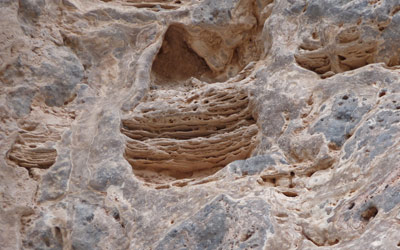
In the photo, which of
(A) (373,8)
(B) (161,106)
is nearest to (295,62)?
(A) (373,8)

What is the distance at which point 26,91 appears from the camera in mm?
5605

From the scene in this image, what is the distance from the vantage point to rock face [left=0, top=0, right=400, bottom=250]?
13.6 ft

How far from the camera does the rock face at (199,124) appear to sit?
163 inches

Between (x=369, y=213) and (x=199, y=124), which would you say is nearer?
(x=369, y=213)

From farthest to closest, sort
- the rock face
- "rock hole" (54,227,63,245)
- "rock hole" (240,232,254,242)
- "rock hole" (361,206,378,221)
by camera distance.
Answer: "rock hole" (54,227,63,245), the rock face, "rock hole" (240,232,254,242), "rock hole" (361,206,378,221)

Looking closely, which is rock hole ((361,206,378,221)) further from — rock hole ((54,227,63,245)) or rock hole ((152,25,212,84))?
rock hole ((152,25,212,84))

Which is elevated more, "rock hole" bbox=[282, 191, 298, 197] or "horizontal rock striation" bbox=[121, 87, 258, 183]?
"horizontal rock striation" bbox=[121, 87, 258, 183]

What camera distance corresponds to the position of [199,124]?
17.8ft

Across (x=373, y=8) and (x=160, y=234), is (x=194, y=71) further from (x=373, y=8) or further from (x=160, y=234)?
(x=160, y=234)

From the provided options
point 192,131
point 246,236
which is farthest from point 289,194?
point 192,131

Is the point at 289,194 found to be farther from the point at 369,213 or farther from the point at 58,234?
the point at 58,234

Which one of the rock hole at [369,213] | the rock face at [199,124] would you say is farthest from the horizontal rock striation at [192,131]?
the rock hole at [369,213]

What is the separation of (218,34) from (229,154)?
1.43 m

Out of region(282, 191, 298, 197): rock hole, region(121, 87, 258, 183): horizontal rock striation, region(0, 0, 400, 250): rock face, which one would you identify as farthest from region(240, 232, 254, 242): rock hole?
region(121, 87, 258, 183): horizontal rock striation
